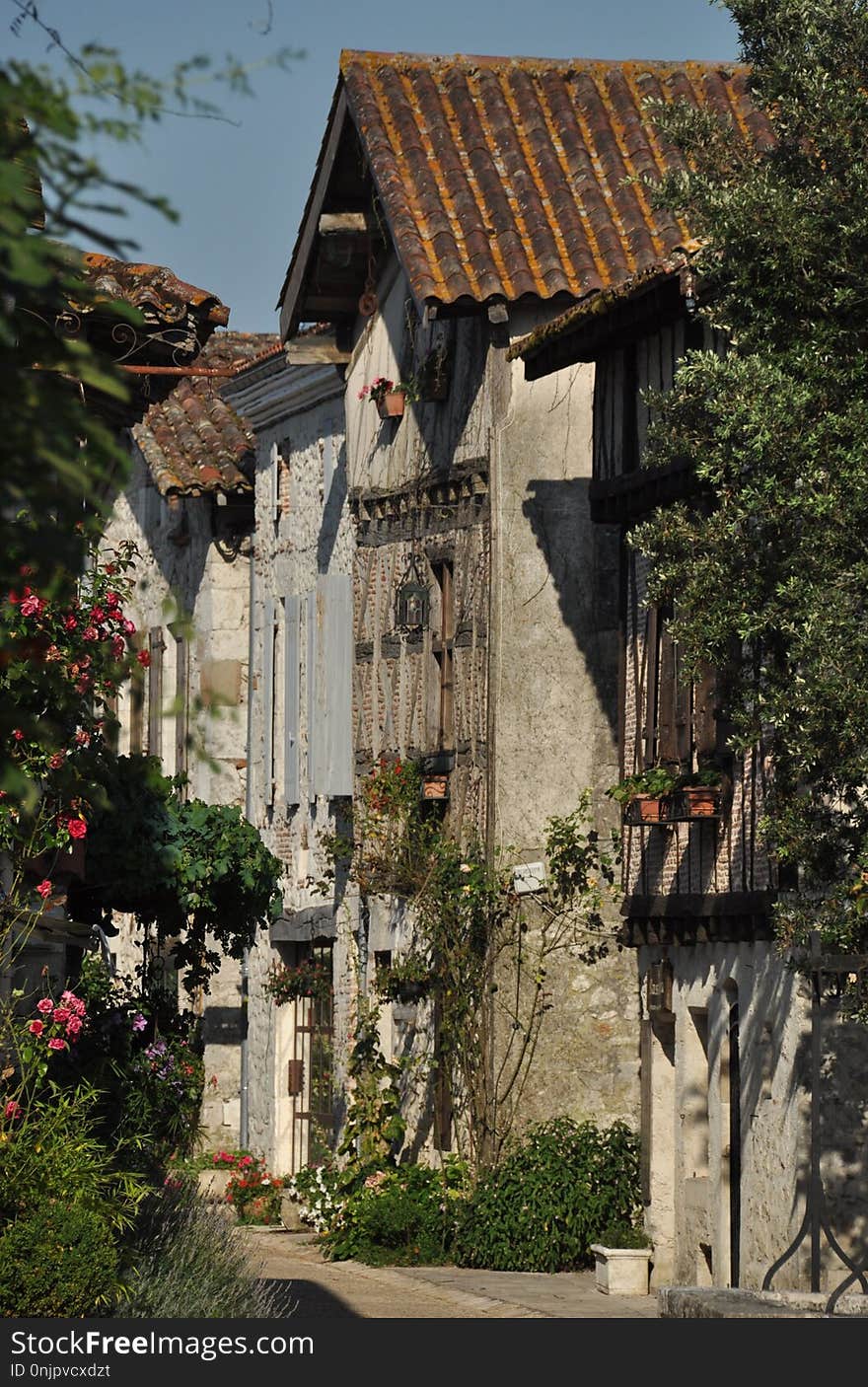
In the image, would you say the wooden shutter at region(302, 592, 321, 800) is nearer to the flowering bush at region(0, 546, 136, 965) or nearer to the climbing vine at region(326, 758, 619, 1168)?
the climbing vine at region(326, 758, 619, 1168)

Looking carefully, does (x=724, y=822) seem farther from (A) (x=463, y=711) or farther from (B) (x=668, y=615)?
(A) (x=463, y=711)

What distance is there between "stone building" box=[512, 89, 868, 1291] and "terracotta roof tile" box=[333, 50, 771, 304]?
2.96 feet

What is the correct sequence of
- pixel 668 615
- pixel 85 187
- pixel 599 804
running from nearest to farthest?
pixel 85 187
pixel 668 615
pixel 599 804

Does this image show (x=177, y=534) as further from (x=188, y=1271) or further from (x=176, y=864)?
(x=188, y=1271)

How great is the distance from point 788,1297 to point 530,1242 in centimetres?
542

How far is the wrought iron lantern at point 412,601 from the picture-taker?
17.9 m

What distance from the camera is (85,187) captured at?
3.74m

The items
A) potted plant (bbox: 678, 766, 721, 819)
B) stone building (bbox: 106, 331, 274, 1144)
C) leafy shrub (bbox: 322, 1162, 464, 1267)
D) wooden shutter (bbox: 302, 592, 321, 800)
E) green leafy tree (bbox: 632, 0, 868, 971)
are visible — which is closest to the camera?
green leafy tree (bbox: 632, 0, 868, 971)

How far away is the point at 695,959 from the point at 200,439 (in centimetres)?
1220

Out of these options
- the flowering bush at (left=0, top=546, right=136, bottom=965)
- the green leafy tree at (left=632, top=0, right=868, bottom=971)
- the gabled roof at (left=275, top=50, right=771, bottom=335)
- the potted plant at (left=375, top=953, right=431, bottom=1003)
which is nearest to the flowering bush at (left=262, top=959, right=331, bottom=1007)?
the potted plant at (left=375, top=953, right=431, bottom=1003)

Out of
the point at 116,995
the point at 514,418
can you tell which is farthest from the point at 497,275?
the point at 116,995

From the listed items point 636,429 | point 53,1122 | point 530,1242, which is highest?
point 636,429

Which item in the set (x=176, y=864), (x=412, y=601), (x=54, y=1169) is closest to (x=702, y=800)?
(x=176, y=864)

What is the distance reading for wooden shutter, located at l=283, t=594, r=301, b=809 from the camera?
21281mm
